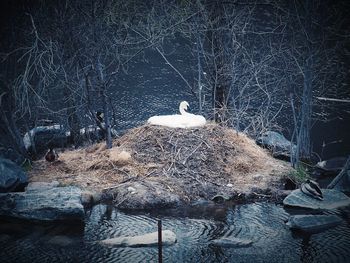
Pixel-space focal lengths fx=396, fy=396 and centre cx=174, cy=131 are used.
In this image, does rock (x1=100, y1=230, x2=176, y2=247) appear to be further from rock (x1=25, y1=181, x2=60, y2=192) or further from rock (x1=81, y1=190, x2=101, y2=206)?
rock (x1=25, y1=181, x2=60, y2=192)

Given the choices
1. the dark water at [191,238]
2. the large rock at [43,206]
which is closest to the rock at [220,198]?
the dark water at [191,238]

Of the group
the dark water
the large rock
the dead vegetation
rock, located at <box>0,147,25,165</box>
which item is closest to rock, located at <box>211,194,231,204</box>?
the dead vegetation

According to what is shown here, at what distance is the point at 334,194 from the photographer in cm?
901

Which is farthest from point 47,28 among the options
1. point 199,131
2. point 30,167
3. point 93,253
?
point 93,253

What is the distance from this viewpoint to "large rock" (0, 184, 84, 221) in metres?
7.61

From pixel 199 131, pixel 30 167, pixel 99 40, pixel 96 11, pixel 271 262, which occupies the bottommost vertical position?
pixel 271 262

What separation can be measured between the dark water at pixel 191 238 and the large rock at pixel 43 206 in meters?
0.23

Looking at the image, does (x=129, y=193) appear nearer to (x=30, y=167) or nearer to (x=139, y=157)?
(x=139, y=157)

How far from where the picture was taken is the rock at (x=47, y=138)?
12930 millimetres

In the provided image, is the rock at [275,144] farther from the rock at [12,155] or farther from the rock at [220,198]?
the rock at [12,155]

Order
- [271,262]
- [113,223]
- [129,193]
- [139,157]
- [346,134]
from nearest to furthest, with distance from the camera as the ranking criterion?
[271,262]
[113,223]
[129,193]
[139,157]
[346,134]

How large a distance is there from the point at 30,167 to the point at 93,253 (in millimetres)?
4415

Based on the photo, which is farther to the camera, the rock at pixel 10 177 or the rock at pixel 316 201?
the rock at pixel 316 201

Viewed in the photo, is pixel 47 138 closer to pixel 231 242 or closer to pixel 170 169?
pixel 170 169
